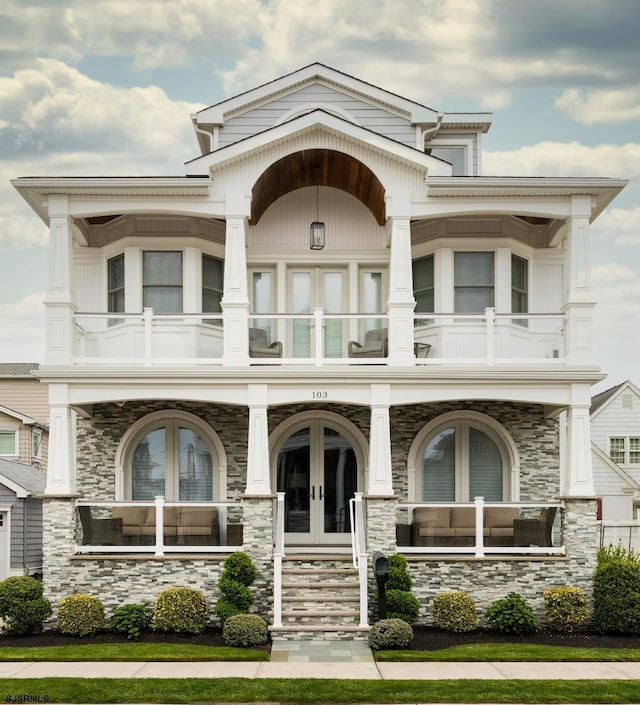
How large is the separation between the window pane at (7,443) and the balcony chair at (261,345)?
57.8ft

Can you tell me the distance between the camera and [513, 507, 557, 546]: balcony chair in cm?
1593

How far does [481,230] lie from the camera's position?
18031 mm

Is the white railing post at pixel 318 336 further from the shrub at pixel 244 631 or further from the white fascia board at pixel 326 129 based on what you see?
the shrub at pixel 244 631

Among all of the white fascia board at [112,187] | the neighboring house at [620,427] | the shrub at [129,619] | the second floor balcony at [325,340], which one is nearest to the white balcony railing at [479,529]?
the second floor balcony at [325,340]

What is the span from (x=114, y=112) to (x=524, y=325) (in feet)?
46.4

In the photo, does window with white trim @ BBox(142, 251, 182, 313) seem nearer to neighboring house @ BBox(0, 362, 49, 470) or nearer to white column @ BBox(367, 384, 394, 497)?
white column @ BBox(367, 384, 394, 497)

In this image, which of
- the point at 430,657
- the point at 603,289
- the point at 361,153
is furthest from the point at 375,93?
the point at 603,289

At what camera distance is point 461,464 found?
18.0 metres

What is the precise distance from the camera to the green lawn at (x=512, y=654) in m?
12.8

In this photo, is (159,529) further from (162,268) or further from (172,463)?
(162,268)

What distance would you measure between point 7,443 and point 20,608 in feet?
61.3

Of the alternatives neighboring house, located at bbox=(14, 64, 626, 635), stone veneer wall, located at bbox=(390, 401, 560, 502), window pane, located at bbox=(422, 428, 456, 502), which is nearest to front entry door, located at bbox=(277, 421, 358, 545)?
neighboring house, located at bbox=(14, 64, 626, 635)

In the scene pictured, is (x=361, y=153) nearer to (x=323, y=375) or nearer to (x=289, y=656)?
(x=323, y=375)

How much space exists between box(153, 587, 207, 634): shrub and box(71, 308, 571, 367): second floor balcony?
4042 millimetres
